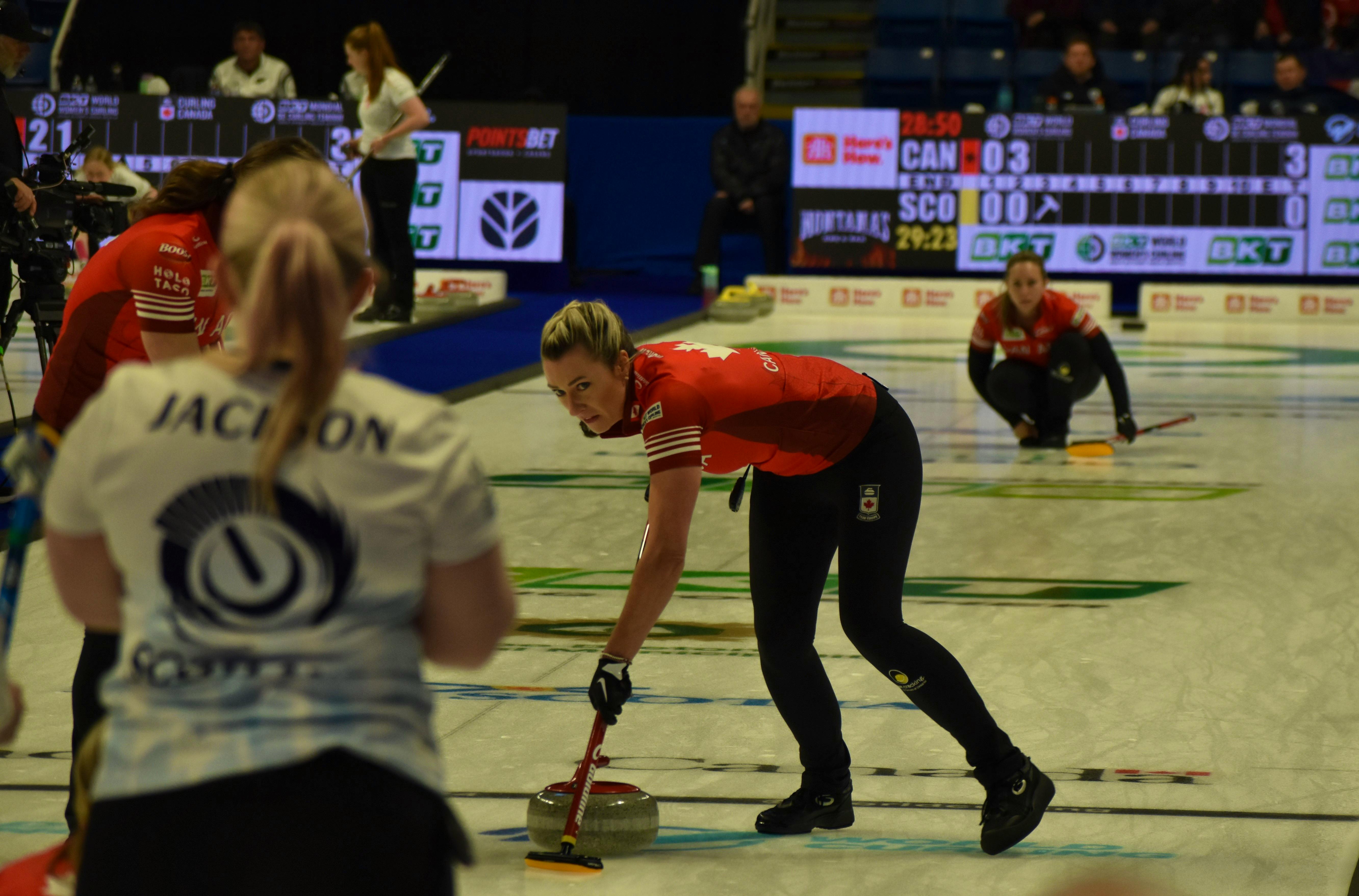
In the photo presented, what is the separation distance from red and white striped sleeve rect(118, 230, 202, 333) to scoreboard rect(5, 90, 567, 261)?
10.8 metres

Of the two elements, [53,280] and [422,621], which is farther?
[53,280]

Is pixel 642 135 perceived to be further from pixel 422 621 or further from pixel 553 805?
pixel 422 621

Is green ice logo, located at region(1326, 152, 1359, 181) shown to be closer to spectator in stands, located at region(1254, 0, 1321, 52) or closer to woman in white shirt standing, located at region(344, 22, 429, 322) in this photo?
spectator in stands, located at region(1254, 0, 1321, 52)

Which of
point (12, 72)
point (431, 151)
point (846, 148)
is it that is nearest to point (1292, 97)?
point (846, 148)

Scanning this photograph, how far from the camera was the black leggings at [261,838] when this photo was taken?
4.94 feet

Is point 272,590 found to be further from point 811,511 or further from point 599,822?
point 811,511

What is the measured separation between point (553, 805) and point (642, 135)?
12675 millimetres

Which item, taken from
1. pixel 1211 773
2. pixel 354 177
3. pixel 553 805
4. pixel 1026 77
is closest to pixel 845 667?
pixel 1211 773

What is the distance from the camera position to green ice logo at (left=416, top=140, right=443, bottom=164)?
14133mm

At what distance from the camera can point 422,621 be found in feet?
5.29

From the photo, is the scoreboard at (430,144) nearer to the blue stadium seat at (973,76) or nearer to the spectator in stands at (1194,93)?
the blue stadium seat at (973,76)

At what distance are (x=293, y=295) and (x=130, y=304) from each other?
191cm

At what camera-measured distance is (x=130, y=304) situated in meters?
3.29

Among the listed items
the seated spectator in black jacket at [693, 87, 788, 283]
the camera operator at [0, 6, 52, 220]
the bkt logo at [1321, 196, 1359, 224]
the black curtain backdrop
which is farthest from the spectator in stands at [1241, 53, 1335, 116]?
the camera operator at [0, 6, 52, 220]
